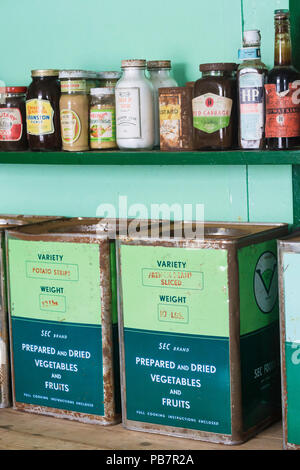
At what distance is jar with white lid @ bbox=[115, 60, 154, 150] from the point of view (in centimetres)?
175

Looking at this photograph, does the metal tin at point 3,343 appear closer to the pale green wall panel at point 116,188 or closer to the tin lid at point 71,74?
the pale green wall panel at point 116,188

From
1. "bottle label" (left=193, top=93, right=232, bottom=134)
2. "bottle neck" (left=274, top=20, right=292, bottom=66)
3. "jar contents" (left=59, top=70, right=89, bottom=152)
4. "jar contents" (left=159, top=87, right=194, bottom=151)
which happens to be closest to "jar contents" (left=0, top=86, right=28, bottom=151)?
"jar contents" (left=59, top=70, right=89, bottom=152)

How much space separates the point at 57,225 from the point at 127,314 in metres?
0.41

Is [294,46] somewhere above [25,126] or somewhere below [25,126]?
above

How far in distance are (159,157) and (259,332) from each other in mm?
431

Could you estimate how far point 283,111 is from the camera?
157cm

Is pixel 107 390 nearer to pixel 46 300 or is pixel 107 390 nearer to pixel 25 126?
pixel 46 300

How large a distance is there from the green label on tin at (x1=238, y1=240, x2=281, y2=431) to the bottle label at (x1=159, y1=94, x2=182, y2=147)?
1.02 ft

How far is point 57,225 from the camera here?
6.41 feet

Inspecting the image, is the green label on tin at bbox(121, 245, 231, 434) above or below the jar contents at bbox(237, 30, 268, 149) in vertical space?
below

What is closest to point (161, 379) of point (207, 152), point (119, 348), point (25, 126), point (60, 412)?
point (119, 348)

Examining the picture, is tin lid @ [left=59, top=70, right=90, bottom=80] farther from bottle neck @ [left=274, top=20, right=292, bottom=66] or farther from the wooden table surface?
the wooden table surface

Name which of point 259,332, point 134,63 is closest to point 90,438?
point 259,332

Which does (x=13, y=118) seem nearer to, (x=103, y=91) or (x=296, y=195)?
(x=103, y=91)
